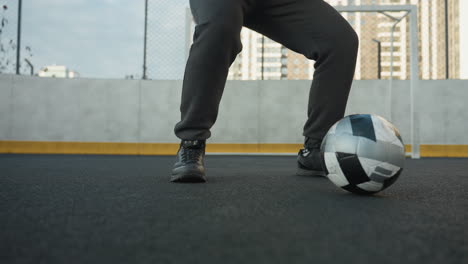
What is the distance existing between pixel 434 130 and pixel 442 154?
46 centimetres

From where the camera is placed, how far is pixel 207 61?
5.81 feet

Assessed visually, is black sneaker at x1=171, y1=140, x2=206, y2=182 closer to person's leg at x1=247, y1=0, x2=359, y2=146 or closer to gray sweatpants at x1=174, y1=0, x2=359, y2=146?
gray sweatpants at x1=174, y1=0, x2=359, y2=146

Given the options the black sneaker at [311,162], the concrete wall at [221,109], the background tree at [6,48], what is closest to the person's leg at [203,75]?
the black sneaker at [311,162]

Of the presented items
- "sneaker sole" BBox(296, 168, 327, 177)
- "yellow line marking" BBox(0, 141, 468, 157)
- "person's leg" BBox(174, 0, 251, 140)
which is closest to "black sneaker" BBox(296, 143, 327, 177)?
"sneaker sole" BBox(296, 168, 327, 177)

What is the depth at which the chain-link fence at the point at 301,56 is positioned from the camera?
7305 mm

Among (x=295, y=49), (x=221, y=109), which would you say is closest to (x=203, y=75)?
(x=295, y=49)

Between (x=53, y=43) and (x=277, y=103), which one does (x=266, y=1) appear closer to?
(x=277, y=103)

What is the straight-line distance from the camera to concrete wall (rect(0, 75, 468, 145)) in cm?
709

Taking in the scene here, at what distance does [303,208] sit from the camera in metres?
1.07

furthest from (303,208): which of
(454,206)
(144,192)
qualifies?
(144,192)

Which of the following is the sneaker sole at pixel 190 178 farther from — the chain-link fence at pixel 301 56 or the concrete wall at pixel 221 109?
the chain-link fence at pixel 301 56

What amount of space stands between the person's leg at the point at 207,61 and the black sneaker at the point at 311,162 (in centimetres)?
61

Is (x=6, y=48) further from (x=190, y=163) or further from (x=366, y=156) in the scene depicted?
(x=366, y=156)

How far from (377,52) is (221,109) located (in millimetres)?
3233
